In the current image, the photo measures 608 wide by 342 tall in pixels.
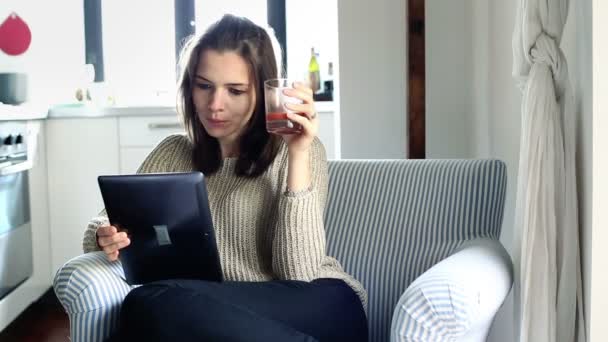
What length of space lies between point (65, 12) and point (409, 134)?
8.36 feet

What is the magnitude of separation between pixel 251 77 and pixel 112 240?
49 centimetres

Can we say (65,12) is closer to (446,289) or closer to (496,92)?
(496,92)

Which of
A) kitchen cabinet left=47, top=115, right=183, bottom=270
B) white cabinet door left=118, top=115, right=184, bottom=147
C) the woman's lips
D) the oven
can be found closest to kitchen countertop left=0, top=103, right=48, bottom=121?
the oven

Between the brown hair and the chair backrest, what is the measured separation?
0.32m

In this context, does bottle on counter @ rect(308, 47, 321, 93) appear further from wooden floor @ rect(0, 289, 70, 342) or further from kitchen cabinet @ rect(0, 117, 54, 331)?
wooden floor @ rect(0, 289, 70, 342)

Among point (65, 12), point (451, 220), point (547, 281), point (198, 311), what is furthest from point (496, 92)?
point (65, 12)

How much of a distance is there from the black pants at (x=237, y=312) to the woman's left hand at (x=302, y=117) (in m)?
0.29

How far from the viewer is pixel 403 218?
5.96ft

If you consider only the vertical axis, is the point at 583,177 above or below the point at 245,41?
below

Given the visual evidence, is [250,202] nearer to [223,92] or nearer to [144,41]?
[223,92]

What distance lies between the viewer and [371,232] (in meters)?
1.82

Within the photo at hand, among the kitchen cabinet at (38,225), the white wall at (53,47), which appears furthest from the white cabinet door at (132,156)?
the white wall at (53,47)

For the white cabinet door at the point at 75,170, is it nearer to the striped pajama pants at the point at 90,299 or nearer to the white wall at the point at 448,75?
the white wall at the point at 448,75

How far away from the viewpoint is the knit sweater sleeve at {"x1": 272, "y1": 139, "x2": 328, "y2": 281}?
1.51m
